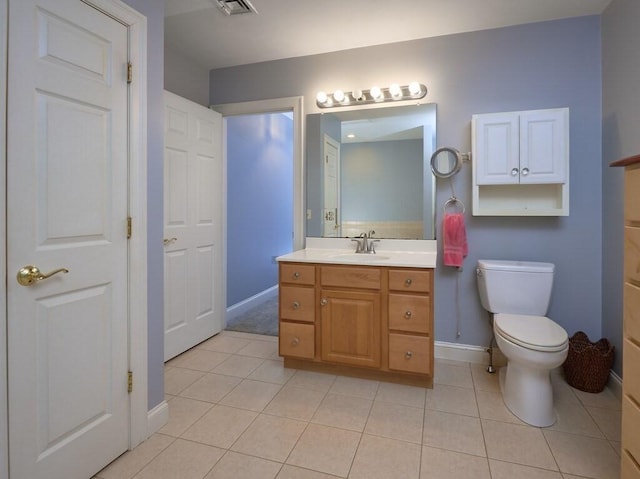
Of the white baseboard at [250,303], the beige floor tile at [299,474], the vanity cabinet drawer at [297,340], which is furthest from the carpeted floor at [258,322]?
the beige floor tile at [299,474]

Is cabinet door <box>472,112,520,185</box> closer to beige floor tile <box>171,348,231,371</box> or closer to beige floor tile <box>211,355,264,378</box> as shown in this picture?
beige floor tile <box>211,355,264,378</box>

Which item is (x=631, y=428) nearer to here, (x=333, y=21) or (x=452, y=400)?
(x=452, y=400)

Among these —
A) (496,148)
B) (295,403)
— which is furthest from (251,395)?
(496,148)

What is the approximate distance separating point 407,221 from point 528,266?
835 mm

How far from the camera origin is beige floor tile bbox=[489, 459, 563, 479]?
143 cm

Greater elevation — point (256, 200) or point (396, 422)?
point (256, 200)

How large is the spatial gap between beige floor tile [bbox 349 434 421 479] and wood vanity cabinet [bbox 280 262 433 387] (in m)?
0.55

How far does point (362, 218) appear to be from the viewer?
8.98 feet

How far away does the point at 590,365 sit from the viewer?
2084 millimetres

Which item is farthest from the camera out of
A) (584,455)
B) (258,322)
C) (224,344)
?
(258,322)

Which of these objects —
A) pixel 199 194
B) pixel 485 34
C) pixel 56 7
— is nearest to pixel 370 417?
pixel 199 194

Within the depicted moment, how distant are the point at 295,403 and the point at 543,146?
2177 mm

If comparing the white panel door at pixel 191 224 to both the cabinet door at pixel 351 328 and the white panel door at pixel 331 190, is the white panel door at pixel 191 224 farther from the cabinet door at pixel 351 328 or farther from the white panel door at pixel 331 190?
the cabinet door at pixel 351 328

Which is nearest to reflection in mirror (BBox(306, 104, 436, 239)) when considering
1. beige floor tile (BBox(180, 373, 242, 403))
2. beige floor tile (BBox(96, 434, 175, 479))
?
beige floor tile (BBox(180, 373, 242, 403))
